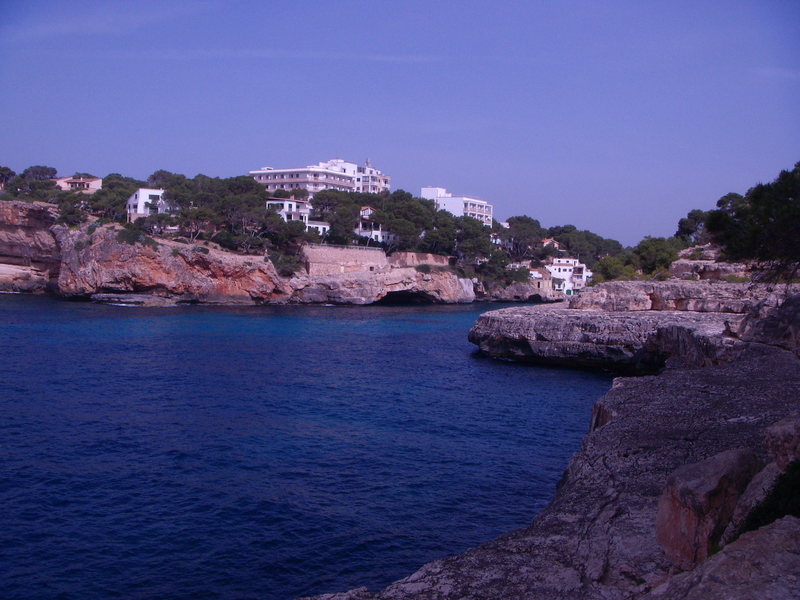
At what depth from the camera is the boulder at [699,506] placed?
5.86 metres

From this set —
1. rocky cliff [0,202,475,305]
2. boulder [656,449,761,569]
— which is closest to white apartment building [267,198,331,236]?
rocky cliff [0,202,475,305]

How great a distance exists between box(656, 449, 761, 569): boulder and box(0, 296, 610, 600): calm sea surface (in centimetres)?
549

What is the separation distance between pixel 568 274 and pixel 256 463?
79761 millimetres

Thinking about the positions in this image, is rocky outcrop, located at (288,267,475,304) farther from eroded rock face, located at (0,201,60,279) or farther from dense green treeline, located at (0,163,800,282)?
eroded rock face, located at (0,201,60,279)

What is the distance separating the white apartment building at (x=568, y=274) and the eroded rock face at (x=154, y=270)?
43537 millimetres

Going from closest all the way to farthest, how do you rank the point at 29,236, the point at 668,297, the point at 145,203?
1. the point at 668,297
2. the point at 29,236
3. the point at 145,203

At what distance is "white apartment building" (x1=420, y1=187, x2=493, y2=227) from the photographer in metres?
104

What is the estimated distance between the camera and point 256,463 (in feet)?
51.2

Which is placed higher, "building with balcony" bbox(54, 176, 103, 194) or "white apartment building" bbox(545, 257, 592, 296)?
"building with balcony" bbox(54, 176, 103, 194)

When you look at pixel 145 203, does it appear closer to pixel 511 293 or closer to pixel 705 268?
pixel 511 293

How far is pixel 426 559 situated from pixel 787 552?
7.23m

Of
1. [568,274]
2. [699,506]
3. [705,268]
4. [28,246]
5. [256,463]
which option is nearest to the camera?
[699,506]

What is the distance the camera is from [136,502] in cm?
1295

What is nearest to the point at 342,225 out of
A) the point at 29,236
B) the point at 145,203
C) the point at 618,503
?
the point at 145,203
